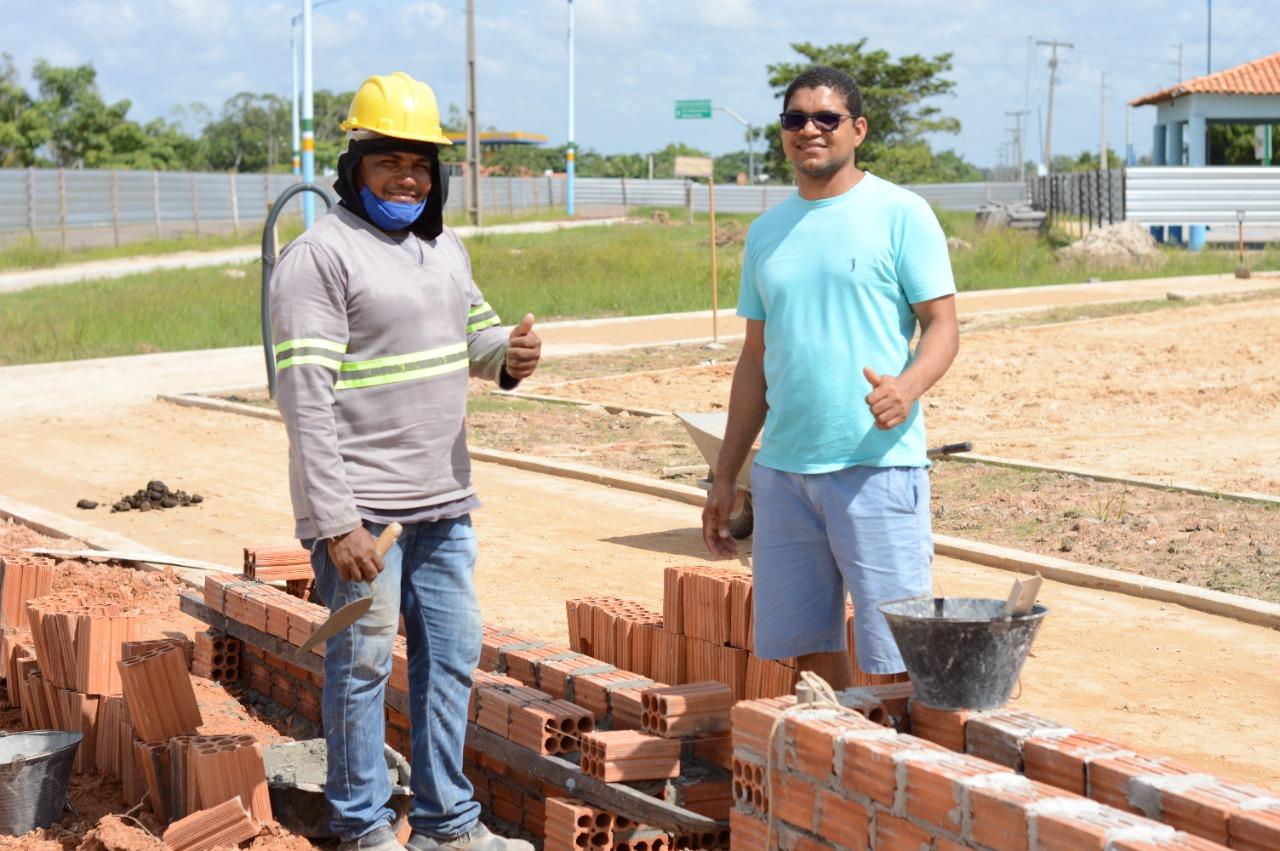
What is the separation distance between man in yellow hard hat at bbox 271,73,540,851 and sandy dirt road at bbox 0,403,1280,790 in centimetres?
232

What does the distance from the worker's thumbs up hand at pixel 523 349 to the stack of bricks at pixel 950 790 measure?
1.15 m

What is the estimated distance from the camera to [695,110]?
23.0 m

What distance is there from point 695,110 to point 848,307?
19577 millimetres

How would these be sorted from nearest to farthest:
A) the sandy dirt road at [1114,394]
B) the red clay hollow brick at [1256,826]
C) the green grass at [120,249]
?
the red clay hollow brick at [1256,826] < the sandy dirt road at [1114,394] < the green grass at [120,249]

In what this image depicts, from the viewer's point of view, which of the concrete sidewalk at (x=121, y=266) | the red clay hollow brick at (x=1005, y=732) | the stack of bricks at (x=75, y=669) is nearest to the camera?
the red clay hollow brick at (x=1005, y=732)

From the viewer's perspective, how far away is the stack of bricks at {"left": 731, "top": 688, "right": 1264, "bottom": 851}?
9.82ft

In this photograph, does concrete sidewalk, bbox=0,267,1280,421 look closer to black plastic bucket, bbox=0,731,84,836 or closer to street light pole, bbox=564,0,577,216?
black plastic bucket, bbox=0,731,84,836

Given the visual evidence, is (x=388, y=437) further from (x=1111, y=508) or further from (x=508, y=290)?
(x=508, y=290)

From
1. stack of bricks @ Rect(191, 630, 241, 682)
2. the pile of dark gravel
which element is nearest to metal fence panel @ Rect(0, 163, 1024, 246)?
the pile of dark gravel

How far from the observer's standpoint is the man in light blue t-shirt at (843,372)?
3.89 metres

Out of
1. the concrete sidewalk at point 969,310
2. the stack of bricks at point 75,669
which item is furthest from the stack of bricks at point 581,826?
the concrete sidewalk at point 969,310

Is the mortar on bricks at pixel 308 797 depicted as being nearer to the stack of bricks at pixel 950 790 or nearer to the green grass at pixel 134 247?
the stack of bricks at pixel 950 790

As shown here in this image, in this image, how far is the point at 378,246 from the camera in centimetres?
402

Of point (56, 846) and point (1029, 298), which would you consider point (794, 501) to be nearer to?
point (56, 846)
